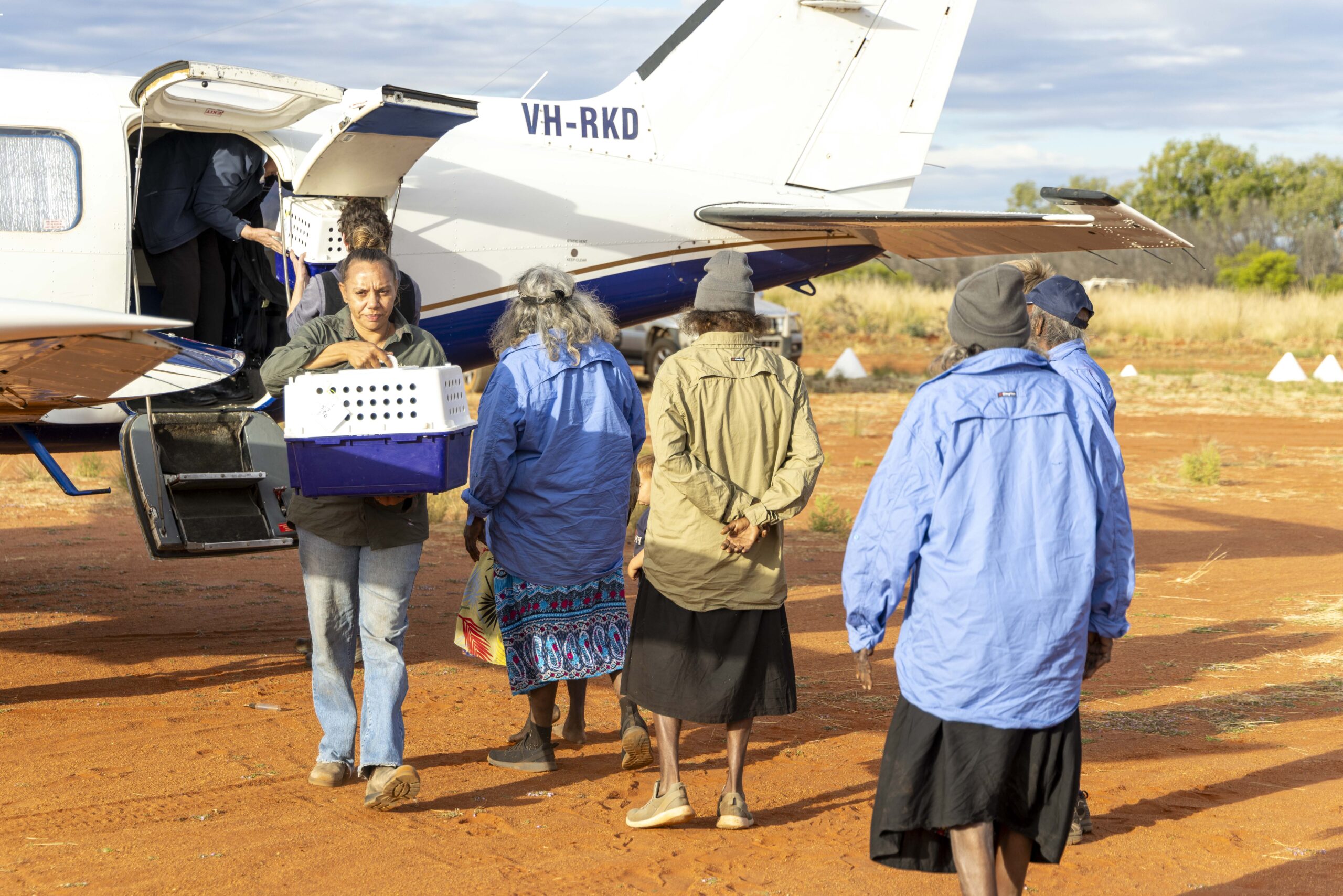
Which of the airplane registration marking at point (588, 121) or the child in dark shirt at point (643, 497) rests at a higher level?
the airplane registration marking at point (588, 121)

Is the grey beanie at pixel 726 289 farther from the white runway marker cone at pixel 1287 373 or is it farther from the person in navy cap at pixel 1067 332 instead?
the white runway marker cone at pixel 1287 373

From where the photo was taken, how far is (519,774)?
17.4ft

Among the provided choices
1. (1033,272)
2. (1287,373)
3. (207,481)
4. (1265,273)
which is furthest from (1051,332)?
(1265,273)

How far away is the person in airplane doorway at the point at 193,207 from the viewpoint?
7484 millimetres

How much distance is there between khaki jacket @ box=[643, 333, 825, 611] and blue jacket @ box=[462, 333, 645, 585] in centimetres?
47

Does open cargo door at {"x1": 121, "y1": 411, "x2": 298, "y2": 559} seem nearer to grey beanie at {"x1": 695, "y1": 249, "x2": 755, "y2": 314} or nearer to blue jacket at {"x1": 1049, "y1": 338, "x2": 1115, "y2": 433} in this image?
grey beanie at {"x1": 695, "y1": 249, "x2": 755, "y2": 314}

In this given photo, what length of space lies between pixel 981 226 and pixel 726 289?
172 inches

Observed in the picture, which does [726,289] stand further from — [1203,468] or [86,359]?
[1203,468]

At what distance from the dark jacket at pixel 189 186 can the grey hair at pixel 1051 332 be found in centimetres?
483

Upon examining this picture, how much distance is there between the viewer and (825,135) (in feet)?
33.3

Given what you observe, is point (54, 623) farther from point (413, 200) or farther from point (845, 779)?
point (845, 779)

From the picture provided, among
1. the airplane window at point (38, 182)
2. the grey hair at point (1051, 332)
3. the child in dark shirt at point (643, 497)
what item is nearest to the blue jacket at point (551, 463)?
the child in dark shirt at point (643, 497)

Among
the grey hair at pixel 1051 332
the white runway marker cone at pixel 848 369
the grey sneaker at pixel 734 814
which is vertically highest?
the grey hair at pixel 1051 332

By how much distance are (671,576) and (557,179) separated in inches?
186
